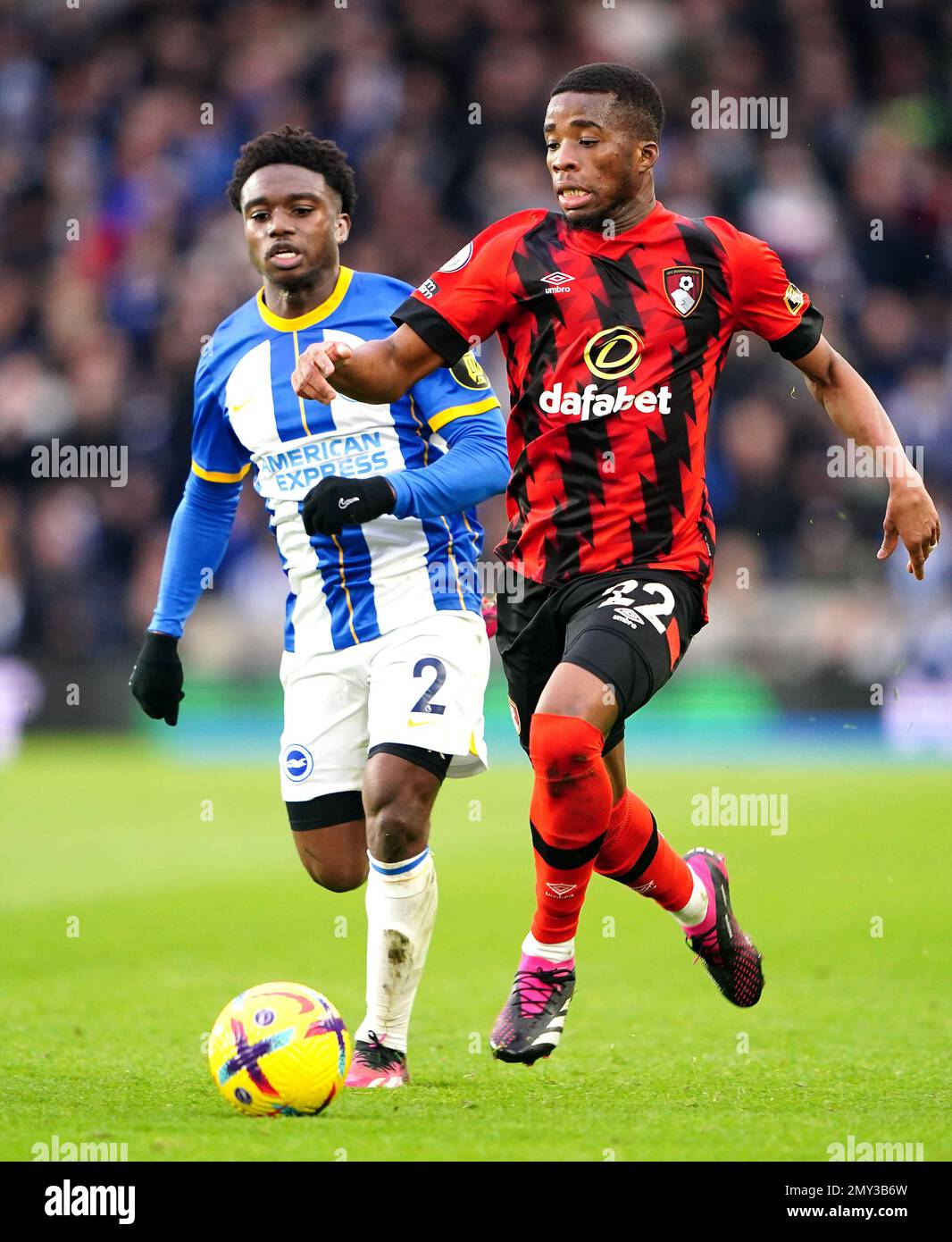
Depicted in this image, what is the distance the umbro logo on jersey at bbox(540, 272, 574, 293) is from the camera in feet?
17.0

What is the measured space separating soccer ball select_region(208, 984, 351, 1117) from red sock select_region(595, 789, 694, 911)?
3.72ft

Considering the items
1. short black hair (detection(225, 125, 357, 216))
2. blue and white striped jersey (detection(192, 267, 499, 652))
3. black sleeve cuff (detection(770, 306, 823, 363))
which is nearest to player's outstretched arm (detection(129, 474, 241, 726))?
blue and white striped jersey (detection(192, 267, 499, 652))

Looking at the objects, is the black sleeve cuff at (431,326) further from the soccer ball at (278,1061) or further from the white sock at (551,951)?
the soccer ball at (278,1061)

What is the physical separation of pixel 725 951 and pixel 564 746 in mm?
1420

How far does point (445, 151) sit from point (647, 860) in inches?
561

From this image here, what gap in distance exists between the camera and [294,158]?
19.7ft

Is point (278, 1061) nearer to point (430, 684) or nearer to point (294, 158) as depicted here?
point (430, 684)

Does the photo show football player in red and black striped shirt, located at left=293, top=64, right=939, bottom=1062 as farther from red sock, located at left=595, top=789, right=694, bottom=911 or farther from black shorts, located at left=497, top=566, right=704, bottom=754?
red sock, located at left=595, top=789, right=694, bottom=911

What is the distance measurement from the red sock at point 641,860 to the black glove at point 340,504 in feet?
3.77

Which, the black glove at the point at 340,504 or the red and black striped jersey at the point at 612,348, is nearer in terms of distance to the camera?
the red and black striped jersey at the point at 612,348

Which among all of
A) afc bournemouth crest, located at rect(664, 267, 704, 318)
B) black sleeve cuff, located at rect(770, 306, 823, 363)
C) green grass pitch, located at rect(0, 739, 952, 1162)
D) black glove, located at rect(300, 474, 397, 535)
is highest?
afc bournemouth crest, located at rect(664, 267, 704, 318)

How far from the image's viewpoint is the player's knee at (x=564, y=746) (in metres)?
4.83

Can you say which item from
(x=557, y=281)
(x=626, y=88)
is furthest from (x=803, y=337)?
(x=626, y=88)

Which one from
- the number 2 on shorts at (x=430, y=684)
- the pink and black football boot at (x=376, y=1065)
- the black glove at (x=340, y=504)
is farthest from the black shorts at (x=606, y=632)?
the pink and black football boot at (x=376, y=1065)
